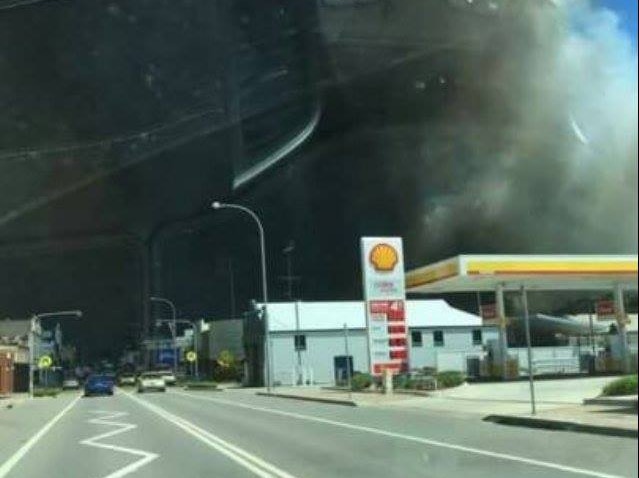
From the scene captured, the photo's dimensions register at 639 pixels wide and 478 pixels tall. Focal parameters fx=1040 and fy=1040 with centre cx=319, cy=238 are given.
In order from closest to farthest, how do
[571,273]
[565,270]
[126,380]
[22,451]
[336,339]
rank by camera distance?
[565,270], [571,273], [22,451], [336,339], [126,380]

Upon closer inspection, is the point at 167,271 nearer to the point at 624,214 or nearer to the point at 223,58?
the point at 223,58

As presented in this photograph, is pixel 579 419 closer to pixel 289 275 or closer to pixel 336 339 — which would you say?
pixel 336 339

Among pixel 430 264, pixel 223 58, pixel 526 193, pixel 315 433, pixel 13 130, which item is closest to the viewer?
pixel 526 193

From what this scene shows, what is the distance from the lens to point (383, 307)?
1415 inches

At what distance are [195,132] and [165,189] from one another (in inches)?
680

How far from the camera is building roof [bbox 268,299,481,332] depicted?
62656 millimetres

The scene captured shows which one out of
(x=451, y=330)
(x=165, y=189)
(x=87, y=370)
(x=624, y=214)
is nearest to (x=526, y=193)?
(x=624, y=214)

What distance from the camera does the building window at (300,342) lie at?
203 feet

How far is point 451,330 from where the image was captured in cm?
6278

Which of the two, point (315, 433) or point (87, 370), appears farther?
point (87, 370)

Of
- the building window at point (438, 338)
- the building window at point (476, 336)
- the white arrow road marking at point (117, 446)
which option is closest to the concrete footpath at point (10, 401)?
the white arrow road marking at point (117, 446)

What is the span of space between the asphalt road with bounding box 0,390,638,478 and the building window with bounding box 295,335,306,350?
35926 mm

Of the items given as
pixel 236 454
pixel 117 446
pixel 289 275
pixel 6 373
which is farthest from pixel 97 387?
pixel 236 454

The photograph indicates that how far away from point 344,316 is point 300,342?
4177 millimetres
